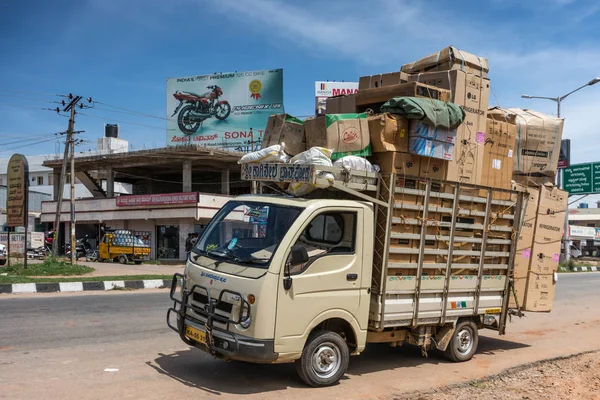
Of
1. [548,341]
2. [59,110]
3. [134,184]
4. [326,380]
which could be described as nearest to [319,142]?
[326,380]

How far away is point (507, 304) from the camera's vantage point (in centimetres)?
733

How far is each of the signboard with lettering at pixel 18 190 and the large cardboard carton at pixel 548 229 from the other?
15612 millimetres

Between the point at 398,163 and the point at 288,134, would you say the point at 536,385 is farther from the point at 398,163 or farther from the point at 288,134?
the point at 288,134

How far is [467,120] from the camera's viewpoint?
6.87 m

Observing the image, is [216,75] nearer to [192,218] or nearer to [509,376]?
[192,218]

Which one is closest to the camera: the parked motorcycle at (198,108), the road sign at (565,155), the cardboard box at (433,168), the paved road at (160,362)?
the paved road at (160,362)

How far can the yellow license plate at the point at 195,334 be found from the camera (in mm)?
5242

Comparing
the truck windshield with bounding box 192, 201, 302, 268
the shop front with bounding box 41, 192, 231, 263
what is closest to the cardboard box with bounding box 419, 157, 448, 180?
the truck windshield with bounding box 192, 201, 302, 268

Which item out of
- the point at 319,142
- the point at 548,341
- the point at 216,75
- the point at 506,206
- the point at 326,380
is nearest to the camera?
the point at 326,380

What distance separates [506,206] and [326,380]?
11.8 feet

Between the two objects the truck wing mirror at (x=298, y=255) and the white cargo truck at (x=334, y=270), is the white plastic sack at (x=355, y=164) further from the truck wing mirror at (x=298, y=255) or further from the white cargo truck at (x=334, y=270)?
the truck wing mirror at (x=298, y=255)

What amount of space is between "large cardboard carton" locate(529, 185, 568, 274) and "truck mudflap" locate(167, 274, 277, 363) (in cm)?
477

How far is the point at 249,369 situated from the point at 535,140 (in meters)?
5.18

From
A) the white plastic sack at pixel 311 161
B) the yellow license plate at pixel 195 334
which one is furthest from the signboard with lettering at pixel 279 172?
the yellow license plate at pixel 195 334
